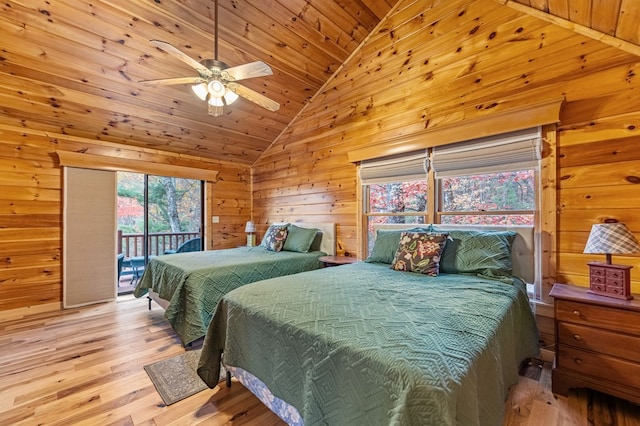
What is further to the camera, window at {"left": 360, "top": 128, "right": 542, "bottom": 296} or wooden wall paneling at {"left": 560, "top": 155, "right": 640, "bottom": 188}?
window at {"left": 360, "top": 128, "right": 542, "bottom": 296}

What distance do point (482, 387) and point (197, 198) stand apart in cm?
517

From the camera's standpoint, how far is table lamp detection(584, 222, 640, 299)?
1678 mm

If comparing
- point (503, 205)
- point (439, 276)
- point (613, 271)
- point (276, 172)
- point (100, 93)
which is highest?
point (100, 93)

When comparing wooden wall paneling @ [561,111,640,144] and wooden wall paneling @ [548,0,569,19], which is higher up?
wooden wall paneling @ [548,0,569,19]

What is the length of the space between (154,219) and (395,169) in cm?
504

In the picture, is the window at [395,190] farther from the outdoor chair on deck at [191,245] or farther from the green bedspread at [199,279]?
the outdoor chair on deck at [191,245]

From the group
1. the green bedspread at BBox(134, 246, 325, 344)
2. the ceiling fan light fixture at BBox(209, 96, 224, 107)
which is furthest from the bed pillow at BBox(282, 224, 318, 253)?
the ceiling fan light fixture at BBox(209, 96, 224, 107)

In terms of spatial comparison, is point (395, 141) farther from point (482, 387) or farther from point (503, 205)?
point (482, 387)

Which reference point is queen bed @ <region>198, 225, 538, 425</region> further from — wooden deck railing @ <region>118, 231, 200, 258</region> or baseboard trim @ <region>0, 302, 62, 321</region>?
wooden deck railing @ <region>118, 231, 200, 258</region>

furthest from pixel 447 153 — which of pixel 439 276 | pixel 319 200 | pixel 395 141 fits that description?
pixel 319 200

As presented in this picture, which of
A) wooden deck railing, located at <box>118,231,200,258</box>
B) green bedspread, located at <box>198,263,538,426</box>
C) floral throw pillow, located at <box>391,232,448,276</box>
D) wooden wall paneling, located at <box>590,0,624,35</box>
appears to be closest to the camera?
green bedspread, located at <box>198,263,538,426</box>

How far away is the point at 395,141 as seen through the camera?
10.4 feet

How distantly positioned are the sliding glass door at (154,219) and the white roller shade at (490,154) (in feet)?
13.4

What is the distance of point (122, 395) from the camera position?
1.84m
